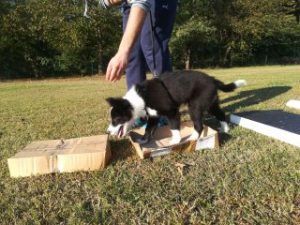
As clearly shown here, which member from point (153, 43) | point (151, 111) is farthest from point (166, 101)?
point (153, 43)

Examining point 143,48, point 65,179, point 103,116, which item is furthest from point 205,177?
point 103,116

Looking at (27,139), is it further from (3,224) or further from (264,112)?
(264,112)

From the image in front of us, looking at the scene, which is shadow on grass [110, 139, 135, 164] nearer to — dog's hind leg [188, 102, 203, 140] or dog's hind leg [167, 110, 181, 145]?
dog's hind leg [167, 110, 181, 145]

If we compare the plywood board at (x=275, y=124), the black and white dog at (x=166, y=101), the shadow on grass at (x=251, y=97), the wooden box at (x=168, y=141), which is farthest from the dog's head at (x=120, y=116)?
the shadow on grass at (x=251, y=97)

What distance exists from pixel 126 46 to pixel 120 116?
1.40 m

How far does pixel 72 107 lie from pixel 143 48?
2464 millimetres

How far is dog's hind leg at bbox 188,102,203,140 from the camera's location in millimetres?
3531

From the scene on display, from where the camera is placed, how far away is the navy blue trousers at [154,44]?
13.2 feet

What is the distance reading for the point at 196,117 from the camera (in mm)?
3555

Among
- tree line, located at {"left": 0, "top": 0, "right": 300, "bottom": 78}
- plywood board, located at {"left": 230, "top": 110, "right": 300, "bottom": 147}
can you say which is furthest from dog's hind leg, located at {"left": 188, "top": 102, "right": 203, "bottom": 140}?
tree line, located at {"left": 0, "top": 0, "right": 300, "bottom": 78}

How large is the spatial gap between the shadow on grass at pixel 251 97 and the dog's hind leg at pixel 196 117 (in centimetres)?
156

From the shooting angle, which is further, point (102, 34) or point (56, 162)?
point (102, 34)

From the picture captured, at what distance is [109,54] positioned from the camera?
68.5 ft

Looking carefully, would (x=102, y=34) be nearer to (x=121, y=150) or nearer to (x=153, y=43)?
(x=153, y=43)
